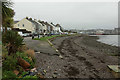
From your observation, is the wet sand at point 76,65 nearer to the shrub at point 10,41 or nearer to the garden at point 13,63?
the garden at point 13,63

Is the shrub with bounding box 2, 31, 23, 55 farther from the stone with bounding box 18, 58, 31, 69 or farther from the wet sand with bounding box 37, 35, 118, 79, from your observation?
the wet sand with bounding box 37, 35, 118, 79

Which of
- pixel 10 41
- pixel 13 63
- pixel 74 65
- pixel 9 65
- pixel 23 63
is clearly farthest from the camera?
pixel 74 65

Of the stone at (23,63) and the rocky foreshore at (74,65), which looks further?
the rocky foreshore at (74,65)

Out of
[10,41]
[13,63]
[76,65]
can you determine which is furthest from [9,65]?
[76,65]

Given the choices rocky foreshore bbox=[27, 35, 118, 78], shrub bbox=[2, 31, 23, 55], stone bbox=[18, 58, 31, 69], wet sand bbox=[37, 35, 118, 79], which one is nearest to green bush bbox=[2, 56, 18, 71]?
stone bbox=[18, 58, 31, 69]

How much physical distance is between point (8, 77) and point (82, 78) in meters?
4.50

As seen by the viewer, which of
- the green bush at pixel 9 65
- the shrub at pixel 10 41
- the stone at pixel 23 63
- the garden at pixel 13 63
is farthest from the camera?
the shrub at pixel 10 41

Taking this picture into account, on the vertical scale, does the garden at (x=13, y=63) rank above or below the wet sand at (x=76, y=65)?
above

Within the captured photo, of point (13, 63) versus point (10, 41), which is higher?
point (10, 41)

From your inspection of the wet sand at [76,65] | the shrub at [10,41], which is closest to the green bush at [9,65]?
the shrub at [10,41]

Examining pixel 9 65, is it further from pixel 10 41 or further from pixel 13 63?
pixel 10 41

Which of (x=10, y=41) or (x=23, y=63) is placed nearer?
(x=23, y=63)

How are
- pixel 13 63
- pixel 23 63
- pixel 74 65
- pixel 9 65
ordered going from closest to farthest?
1. pixel 9 65
2. pixel 13 63
3. pixel 23 63
4. pixel 74 65

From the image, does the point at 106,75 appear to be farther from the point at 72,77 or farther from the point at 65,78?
the point at 65,78
